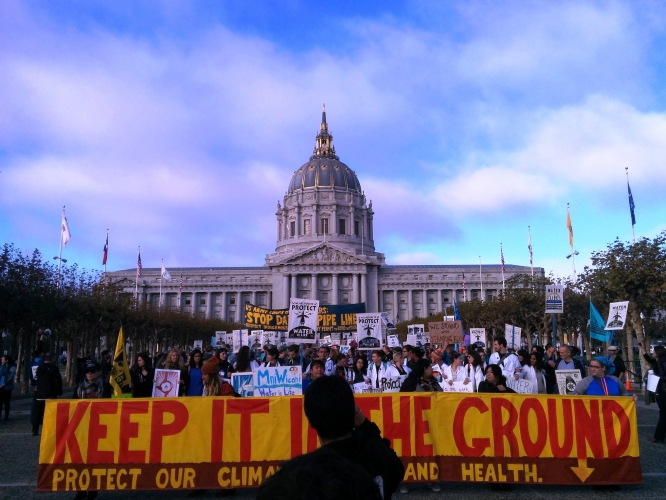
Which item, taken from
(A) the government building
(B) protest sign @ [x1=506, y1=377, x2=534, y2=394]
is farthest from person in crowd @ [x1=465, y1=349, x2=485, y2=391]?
(A) the government building

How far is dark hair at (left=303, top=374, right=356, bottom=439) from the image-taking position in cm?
325

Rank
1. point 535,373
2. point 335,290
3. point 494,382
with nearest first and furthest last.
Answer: point 494,382 → point 535,373 → point 335,290

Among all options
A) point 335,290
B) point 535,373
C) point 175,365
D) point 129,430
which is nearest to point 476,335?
point 535,373

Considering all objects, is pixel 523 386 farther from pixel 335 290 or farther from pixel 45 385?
pixel 335 290

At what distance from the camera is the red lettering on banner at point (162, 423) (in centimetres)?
805

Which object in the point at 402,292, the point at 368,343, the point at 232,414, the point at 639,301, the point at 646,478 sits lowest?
the point at 646,478

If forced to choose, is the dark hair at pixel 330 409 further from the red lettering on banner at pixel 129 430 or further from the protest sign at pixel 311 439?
the red lettering on banner at pixel 129 430

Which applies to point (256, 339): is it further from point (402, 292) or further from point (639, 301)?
point (402, 292)

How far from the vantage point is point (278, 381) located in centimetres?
1069

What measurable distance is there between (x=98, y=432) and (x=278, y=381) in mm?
3382

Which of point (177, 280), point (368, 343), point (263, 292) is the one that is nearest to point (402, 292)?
point (263, 292)

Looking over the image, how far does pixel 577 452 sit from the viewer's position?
8.17 metres

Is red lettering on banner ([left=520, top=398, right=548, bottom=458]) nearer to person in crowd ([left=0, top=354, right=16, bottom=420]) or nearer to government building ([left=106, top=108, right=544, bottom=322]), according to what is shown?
person in crowd ([left=0, top=354, right=16, bottom=420])

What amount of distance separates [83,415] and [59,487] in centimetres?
93
